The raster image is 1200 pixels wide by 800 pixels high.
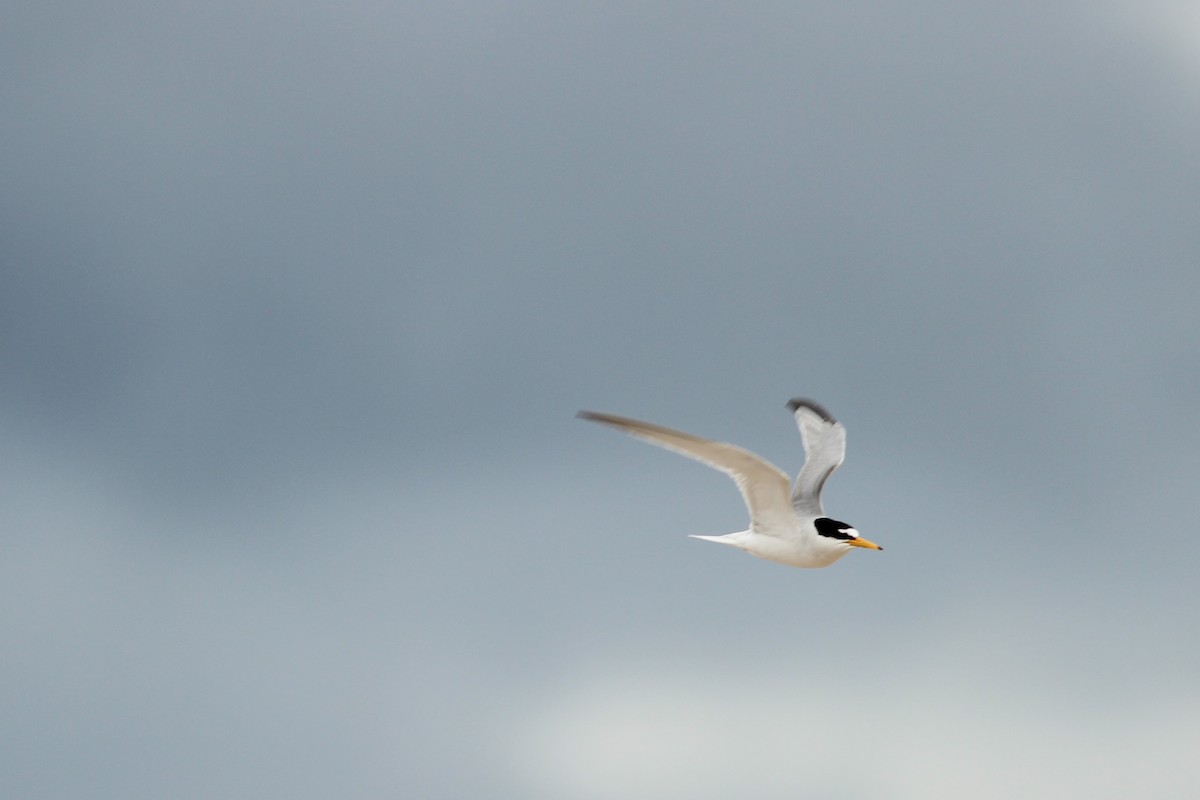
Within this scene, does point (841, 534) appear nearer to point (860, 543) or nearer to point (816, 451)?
point (860, 543)

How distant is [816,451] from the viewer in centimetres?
4075

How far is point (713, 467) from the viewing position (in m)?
35.8

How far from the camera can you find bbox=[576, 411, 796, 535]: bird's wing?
1276 inches

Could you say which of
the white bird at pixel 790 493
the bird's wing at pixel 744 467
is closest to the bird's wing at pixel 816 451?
the white bird at pixel 790 493

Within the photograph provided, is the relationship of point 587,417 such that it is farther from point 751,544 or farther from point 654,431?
point 751,544

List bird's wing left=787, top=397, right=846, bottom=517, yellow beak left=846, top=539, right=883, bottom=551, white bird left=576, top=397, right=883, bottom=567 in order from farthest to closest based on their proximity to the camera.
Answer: bird's wing left=787, top=397, right=846, bottom=517 < yellow beak left=846, top=539, right=883, bottom=551 < white bird left=576, top=397, right=883, bottom=567

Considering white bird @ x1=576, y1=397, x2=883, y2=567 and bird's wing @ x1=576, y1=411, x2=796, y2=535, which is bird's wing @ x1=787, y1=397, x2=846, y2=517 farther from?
bird's wing @ x1=576, y1=411, x2=796, y2=535

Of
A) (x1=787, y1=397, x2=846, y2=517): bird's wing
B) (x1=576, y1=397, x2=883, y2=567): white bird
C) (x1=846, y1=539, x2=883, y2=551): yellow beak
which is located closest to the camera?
(x1=576, y1=397, x2=883, y2=567): white bird

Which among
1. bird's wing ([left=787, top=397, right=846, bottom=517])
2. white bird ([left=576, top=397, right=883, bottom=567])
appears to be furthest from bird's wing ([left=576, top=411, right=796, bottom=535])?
bird's wing ([left=787, top=397, right=846, bottom=517])

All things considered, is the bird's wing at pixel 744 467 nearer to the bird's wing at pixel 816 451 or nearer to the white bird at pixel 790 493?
the white bird at pixel 790 493

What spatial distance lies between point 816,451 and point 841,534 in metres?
3.55

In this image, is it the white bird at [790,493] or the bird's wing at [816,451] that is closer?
the white bird at [790,493]

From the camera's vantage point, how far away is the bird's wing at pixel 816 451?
40.0 meters

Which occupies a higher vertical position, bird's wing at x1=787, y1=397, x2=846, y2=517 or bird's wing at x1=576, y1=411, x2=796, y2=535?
bird's wing at x1=787, y1=397, x2=846, y2=517
